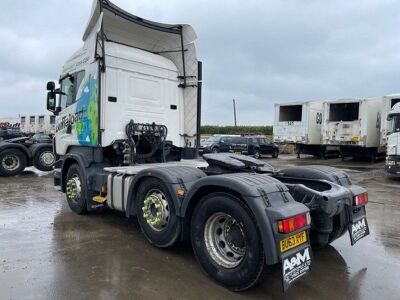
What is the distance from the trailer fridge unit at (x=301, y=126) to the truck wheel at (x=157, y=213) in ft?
61.5

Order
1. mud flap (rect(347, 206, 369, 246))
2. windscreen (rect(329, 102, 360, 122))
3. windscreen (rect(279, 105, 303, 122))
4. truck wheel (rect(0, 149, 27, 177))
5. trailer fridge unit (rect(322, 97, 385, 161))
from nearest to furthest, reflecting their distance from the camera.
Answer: mud flap (rect(347, 206, 369, 246)), truck wheel (rect(0, 149, 27, 177)), trailer fridge unit (rect(322, 97, 385, 161)), windscreen (rect(329, 102, 360, 122)), windscreen (rect(279, 105, 303, 122))

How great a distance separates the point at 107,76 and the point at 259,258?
425cm

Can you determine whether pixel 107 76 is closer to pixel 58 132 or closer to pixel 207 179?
pixel 58 132

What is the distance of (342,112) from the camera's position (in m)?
22.2

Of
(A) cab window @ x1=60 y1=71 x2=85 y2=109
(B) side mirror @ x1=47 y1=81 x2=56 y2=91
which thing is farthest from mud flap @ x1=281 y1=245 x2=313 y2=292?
(B) side mirror @ x1=47 y1=81 x2=56 y2=91

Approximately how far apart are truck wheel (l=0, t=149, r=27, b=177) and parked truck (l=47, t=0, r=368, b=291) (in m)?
6.51

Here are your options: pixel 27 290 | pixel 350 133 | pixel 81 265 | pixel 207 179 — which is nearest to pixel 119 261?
pixel 81 265

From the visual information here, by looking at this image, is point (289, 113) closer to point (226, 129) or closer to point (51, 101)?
point (51, 101)

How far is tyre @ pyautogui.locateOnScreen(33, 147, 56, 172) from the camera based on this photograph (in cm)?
1371

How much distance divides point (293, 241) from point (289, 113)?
69.5 feet

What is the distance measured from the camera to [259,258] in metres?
3.45

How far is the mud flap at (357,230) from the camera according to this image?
441 cm

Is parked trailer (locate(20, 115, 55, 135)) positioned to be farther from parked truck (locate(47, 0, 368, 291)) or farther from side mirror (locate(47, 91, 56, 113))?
parked truck (locate(47, 0, 368, 291))

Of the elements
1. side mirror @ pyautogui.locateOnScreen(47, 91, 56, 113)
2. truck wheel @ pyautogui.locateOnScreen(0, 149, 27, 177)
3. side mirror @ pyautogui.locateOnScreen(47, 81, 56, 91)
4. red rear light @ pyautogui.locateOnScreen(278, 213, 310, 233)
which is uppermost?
side mirror @ pyautogui.locateOnScreen(47, 81, 56, 91)
